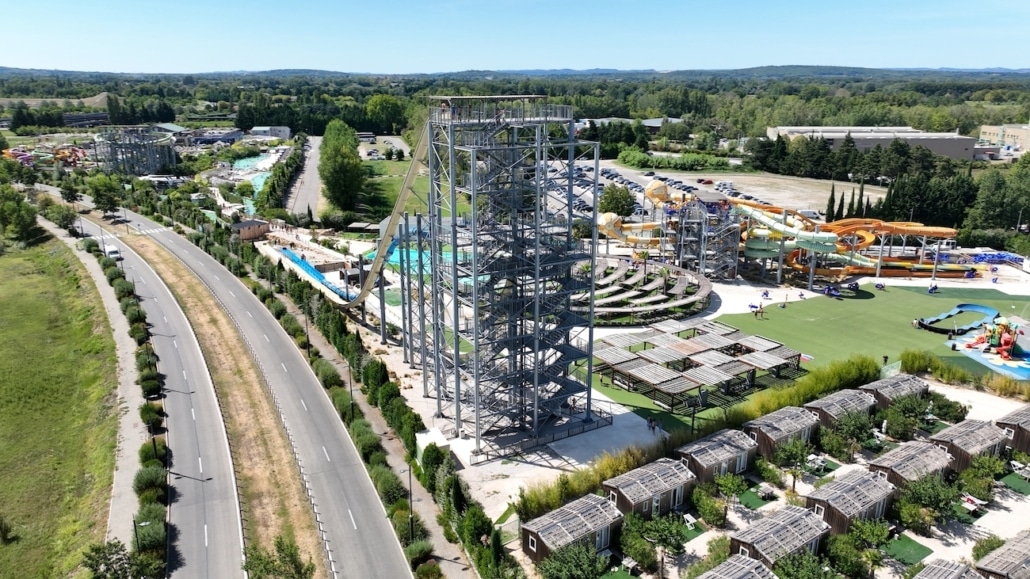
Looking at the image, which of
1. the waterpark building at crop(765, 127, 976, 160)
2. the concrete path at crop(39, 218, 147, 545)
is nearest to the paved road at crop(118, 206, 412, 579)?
the concrete path at crop(39, 218, 147, 545)

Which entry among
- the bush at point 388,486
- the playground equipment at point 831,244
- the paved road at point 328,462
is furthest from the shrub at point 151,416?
the playground equipment at point 831,244

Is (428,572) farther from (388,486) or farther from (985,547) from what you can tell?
(985,547)

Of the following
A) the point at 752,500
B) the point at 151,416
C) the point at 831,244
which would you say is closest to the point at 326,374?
the point at 151,416

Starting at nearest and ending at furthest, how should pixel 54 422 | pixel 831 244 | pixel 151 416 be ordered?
pixel 151 416, pixel 54 422, pixel 831 244

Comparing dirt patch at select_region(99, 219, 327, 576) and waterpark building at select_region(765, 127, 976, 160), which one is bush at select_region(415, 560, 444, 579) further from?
waterpark building at select_region(765, 127, 976, 160)

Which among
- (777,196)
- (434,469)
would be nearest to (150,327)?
(434,469)

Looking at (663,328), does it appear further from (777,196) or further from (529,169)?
(777,196)
